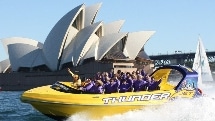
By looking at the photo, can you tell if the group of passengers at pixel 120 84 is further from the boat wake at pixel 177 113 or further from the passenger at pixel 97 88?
the boat wake at pixel 177 113

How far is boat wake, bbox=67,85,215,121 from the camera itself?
45.8ft

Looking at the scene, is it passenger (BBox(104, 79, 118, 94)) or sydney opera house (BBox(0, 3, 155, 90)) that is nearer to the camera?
passenger (BBox(104, 79, 118, 94))

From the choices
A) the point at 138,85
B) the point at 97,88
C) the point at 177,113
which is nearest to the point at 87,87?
the point at 97,88

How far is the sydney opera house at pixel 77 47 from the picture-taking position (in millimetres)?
70812

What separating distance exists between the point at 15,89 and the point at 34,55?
26.9ft

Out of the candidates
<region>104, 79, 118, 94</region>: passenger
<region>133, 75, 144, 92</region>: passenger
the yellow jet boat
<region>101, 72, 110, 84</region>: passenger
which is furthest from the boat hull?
<region>101, 72, 110, 84</region>: passenger

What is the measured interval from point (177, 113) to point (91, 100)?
315 cm

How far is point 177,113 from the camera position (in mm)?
14211

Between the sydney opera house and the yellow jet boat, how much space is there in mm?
55447

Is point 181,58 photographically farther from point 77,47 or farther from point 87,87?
point 87,87

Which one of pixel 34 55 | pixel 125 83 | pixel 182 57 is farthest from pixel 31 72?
pixel 125 83

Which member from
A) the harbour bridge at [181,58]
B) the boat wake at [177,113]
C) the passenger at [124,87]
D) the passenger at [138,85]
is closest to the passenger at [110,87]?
the passenger at [124,87]

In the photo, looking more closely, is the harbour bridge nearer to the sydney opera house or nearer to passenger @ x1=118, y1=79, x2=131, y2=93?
the sydney opera house

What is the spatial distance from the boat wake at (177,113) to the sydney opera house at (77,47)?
183ft
